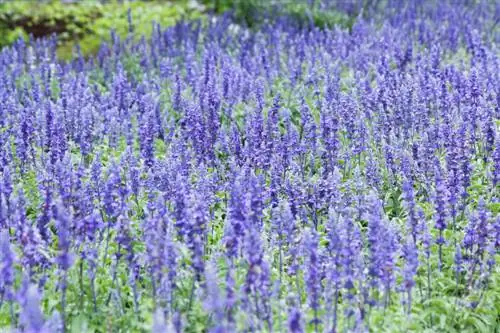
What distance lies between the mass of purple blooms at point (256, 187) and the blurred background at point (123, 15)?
301 centimetres

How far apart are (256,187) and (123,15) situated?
14177 millimetres

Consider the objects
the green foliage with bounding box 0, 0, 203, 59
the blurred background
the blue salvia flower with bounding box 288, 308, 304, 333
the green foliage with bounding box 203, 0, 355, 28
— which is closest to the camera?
the blue salvia flower with bounding box 288, 308, 304, 333

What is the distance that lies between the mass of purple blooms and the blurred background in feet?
9.89

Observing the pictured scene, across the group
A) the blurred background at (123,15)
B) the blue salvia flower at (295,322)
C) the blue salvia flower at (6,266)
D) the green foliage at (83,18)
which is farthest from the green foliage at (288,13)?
the blue salvia flower at (295,322)

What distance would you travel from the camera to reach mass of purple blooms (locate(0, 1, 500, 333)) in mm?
5199

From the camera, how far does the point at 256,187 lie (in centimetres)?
570

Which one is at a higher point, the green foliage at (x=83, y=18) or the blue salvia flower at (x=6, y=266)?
the blue salvia flower at (x=6, y=266)

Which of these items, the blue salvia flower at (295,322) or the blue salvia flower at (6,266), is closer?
the blue salvia flower at (295,322)

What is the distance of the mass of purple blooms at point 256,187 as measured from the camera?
520 cm

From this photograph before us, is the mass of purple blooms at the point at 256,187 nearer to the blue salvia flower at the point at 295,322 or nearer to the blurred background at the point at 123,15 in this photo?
the blue salvia flower at the point at 295,322

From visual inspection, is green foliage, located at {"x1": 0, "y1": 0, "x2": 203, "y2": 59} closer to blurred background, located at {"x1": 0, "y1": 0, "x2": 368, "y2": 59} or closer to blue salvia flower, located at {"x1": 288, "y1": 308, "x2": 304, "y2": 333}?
blurred background, located at {"x1": 0, "y1": 0, "x2": 368, "y2": 59}

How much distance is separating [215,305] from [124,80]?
584 centimetres

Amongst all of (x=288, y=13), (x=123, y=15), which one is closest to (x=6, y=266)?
(x=288, y=13)

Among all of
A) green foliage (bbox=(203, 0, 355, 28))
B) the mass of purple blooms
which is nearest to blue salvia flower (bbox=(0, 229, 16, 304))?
the mass of purple blooms
